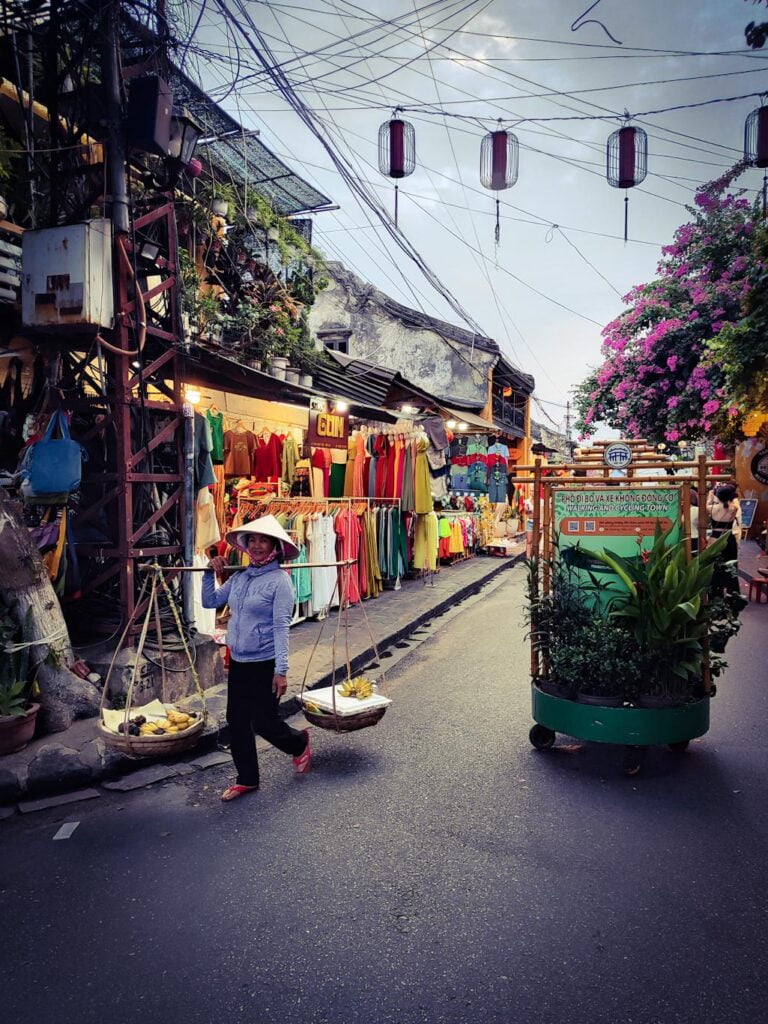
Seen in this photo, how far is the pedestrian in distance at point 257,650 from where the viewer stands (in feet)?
15.5

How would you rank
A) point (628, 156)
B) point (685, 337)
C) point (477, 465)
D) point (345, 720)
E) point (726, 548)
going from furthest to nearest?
point (477, 465) → point (685, 337) → point (628, 156) → point (726, 548) → point (345, 720)

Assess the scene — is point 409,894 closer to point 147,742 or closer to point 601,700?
point 147,742

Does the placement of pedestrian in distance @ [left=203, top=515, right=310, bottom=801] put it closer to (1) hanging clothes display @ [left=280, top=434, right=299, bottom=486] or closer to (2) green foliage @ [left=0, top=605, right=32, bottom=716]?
(2) green foliage @ [left=0, top=605, right=32, bottom=716]

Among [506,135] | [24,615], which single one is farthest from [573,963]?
[506,135]

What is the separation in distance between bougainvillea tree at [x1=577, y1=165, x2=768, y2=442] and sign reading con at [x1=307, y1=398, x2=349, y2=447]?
20.9ft

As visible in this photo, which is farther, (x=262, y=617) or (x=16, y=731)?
(x=16, y=731)

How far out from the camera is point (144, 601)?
6.85 meters

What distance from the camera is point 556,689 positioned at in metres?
5.27

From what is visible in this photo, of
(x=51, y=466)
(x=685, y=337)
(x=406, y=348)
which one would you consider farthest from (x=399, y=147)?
(x=406, y=348)

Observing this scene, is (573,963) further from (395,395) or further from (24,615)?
(395,395)

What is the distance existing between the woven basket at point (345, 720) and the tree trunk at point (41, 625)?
7.20ft

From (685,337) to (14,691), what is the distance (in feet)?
55.2

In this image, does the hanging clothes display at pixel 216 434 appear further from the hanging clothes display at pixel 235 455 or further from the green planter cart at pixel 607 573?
the green planter cart at pixel 607 573

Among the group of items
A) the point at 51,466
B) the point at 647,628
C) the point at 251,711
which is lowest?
the point at 251,711
